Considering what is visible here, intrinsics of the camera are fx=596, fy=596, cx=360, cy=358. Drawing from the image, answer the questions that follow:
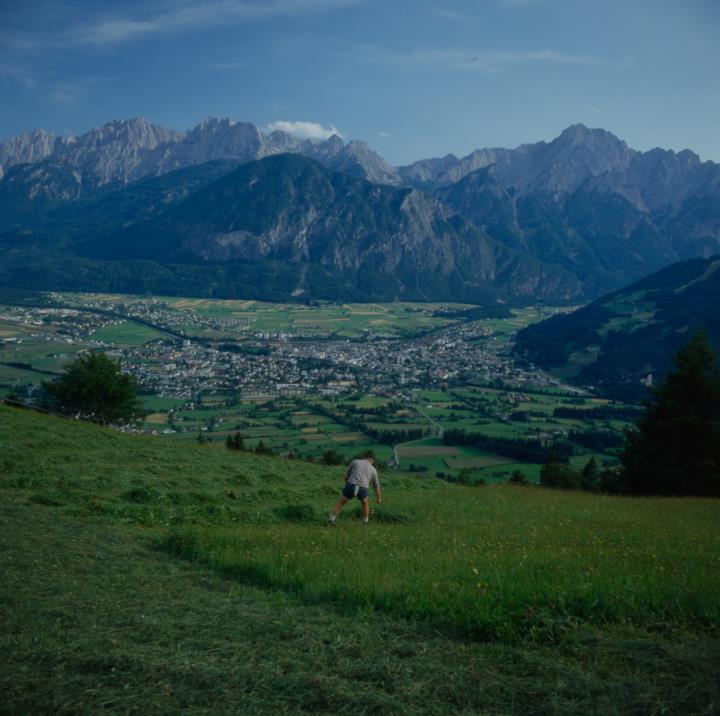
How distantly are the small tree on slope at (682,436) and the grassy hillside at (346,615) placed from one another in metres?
15.7

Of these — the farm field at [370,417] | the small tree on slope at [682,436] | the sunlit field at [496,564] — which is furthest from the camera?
the farm field at [370,417]

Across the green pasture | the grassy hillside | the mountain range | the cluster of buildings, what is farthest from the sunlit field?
the green pasture

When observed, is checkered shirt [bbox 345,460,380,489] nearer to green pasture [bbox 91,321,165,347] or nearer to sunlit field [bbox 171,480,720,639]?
sunlit field [bbox 171,480,720,639]

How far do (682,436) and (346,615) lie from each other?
2698 centimetres

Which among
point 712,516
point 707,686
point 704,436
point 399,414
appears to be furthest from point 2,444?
point 399,414

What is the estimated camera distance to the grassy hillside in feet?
19.0

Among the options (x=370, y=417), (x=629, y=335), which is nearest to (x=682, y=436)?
(x=370, y=417)

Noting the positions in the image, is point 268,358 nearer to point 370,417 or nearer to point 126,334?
point 126,334

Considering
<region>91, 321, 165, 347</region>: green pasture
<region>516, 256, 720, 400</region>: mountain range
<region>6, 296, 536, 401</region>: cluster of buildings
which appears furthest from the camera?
<region>516, 256, 720, 400</region>: mountain range

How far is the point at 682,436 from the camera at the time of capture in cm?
2958

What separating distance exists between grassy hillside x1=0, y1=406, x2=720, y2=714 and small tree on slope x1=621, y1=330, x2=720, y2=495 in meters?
15.7

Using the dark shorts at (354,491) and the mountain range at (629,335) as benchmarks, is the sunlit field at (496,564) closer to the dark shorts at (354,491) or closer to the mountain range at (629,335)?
the dark shorts at (354,491)

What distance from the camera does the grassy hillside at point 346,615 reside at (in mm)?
5793

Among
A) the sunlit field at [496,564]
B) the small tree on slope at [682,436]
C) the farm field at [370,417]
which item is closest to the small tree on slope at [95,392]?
the farm field at [370,417]
